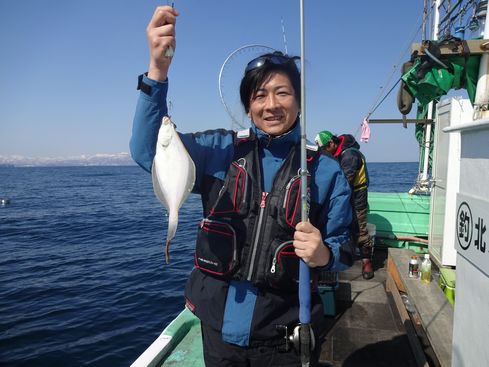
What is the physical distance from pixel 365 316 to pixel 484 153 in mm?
3738

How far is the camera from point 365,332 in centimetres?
433

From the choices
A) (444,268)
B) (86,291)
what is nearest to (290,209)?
(444,268)

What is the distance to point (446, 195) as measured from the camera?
4.93 metres

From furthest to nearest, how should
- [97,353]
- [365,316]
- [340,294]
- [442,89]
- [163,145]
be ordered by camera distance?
[97,353]
[340,294]
[365,316]
[442,89]
[163,145]

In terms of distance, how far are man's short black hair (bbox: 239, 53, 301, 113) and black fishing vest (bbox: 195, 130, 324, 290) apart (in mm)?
448

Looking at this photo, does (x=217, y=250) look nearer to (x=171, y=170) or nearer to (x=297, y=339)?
(x=171, y=170)

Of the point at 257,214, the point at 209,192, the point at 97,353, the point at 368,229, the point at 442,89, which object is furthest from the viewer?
the point at 368,229

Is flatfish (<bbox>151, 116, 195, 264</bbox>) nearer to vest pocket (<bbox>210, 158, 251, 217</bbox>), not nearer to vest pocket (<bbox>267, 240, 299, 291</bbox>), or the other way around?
vest pocket (<bbox>210, 158, 251, 217</bbox>)

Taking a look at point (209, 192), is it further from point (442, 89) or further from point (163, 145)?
point (442, 89)

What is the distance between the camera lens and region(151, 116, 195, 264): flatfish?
1.79 meters

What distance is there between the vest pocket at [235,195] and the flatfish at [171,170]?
0.86 feet

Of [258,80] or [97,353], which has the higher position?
[258,80]

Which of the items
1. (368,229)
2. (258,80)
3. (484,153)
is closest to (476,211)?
(484,153)

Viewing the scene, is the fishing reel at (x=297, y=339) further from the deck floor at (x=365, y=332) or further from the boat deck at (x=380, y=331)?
the deck floor at (x=365, y=332)
